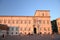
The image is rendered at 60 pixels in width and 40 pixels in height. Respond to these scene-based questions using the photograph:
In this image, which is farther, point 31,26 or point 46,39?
point 31,26

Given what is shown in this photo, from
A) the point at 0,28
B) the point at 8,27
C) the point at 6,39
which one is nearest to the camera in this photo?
the point at 6,39

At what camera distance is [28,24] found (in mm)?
55219

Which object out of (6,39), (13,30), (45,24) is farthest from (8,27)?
(6,39)

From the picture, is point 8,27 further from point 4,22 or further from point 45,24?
point 45,24

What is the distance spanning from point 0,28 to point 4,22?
13.2m

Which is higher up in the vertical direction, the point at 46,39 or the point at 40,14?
the point at 40,14

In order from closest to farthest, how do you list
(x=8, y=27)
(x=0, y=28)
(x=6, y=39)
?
(x=6, y=39), (x=0, y=28), (x=8, y=27)

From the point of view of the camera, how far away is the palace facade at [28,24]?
5403 centimetres

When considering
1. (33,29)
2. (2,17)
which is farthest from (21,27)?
(2,17)

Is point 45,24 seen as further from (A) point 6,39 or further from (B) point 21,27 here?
(A) point 6,39

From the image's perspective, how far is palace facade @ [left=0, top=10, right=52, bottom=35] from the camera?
177ft

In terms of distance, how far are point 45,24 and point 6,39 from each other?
31114 mm

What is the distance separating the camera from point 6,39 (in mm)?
26516

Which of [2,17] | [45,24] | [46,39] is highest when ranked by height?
[2,17]
